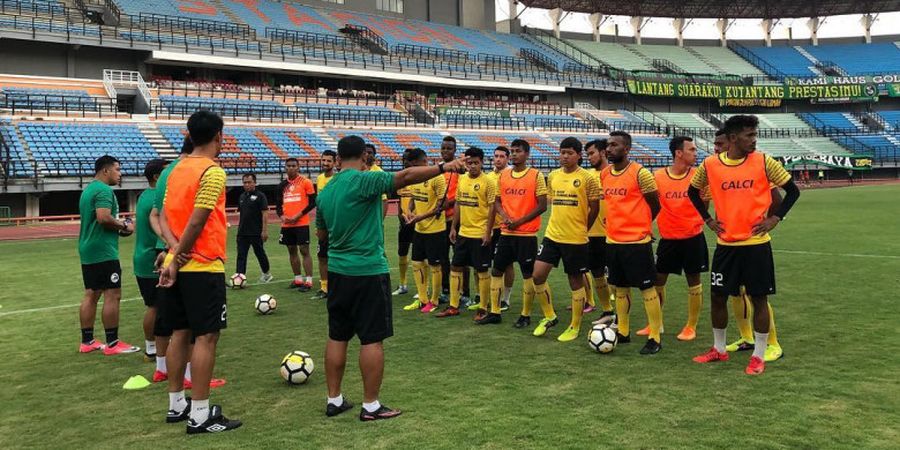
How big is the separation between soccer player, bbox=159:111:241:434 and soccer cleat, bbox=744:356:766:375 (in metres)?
4.46

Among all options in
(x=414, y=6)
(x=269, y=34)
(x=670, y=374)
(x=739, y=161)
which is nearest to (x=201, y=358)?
(x=670, y=374)

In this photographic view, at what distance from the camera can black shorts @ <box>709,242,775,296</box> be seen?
18.0 ft

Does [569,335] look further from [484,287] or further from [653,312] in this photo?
[484,287]

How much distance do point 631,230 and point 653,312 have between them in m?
0.90

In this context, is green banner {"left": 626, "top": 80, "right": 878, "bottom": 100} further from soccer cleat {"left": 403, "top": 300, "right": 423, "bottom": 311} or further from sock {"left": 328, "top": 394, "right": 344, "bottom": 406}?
sock {"left": 328, "top": 394, "right": 344, "bottom": 406}

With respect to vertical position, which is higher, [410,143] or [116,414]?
[410,143]

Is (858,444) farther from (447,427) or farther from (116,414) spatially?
(116,414)

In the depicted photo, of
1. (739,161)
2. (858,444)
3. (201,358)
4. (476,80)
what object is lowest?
(858,444)

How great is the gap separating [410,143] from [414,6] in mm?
26997

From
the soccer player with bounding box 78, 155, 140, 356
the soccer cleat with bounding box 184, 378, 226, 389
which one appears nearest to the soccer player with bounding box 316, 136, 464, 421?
the soccer cleat with bounding box 184, 378, 226, 389

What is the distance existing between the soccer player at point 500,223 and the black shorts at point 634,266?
190cm

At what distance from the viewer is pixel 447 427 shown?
4.37 metres

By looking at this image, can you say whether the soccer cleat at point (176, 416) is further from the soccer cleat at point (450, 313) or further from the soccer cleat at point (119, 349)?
the soccer cleat at point (450, 313)

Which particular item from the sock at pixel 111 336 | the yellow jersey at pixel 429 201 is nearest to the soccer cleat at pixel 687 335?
the yellow jersey at pixel 429 201
